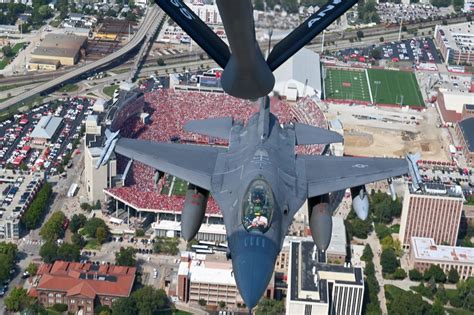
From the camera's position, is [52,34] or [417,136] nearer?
[417,136]

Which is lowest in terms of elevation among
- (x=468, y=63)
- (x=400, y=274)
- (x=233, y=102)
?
(x=400, y=274)

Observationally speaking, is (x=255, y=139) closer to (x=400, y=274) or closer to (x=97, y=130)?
(x=400, y=274)

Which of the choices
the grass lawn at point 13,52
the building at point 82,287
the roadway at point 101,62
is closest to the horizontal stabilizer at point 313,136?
the building at point 82,287

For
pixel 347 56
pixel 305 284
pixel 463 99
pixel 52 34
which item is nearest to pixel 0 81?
pixel 52 34

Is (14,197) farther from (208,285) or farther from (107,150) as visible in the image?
(208,285)

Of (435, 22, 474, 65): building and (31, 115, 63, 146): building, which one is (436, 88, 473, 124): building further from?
(31, 115, 63, 146): building

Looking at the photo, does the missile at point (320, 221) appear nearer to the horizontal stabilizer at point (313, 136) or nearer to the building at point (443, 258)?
the horizontal stabilizer at point (313, 136)

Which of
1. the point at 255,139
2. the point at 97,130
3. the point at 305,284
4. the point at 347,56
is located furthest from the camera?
the point at 347,56
